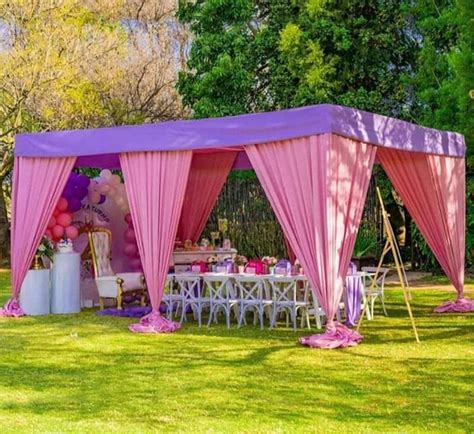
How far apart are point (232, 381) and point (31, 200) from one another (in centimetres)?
456

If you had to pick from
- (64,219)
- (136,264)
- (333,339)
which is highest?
(64,219)

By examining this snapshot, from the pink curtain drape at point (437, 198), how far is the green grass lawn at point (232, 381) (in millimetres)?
1270

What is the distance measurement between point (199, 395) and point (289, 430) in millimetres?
1115

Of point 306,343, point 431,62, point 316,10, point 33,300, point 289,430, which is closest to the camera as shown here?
point 289,430

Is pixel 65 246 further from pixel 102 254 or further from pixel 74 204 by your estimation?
pixel 74 204

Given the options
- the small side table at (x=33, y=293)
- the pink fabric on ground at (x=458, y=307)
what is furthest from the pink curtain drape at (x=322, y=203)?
A: the small side table at (x=33, y=293)

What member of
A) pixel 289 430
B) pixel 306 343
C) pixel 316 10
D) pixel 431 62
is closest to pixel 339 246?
pixel 306 343

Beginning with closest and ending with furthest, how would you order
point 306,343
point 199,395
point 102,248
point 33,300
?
1. point 199,395
2. point 306,343
3. point 33,300
4. point 102,248

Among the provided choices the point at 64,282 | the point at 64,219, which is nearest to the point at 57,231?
the point at 64,219

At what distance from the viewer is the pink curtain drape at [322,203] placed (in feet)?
24.8

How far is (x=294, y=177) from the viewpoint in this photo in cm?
781

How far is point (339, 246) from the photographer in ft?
25.3

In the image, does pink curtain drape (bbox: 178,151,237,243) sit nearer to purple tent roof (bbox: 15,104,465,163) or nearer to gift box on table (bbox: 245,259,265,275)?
purple tent roof (bbox: 15,104,465,163)

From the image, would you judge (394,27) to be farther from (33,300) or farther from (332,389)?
(332,389)
